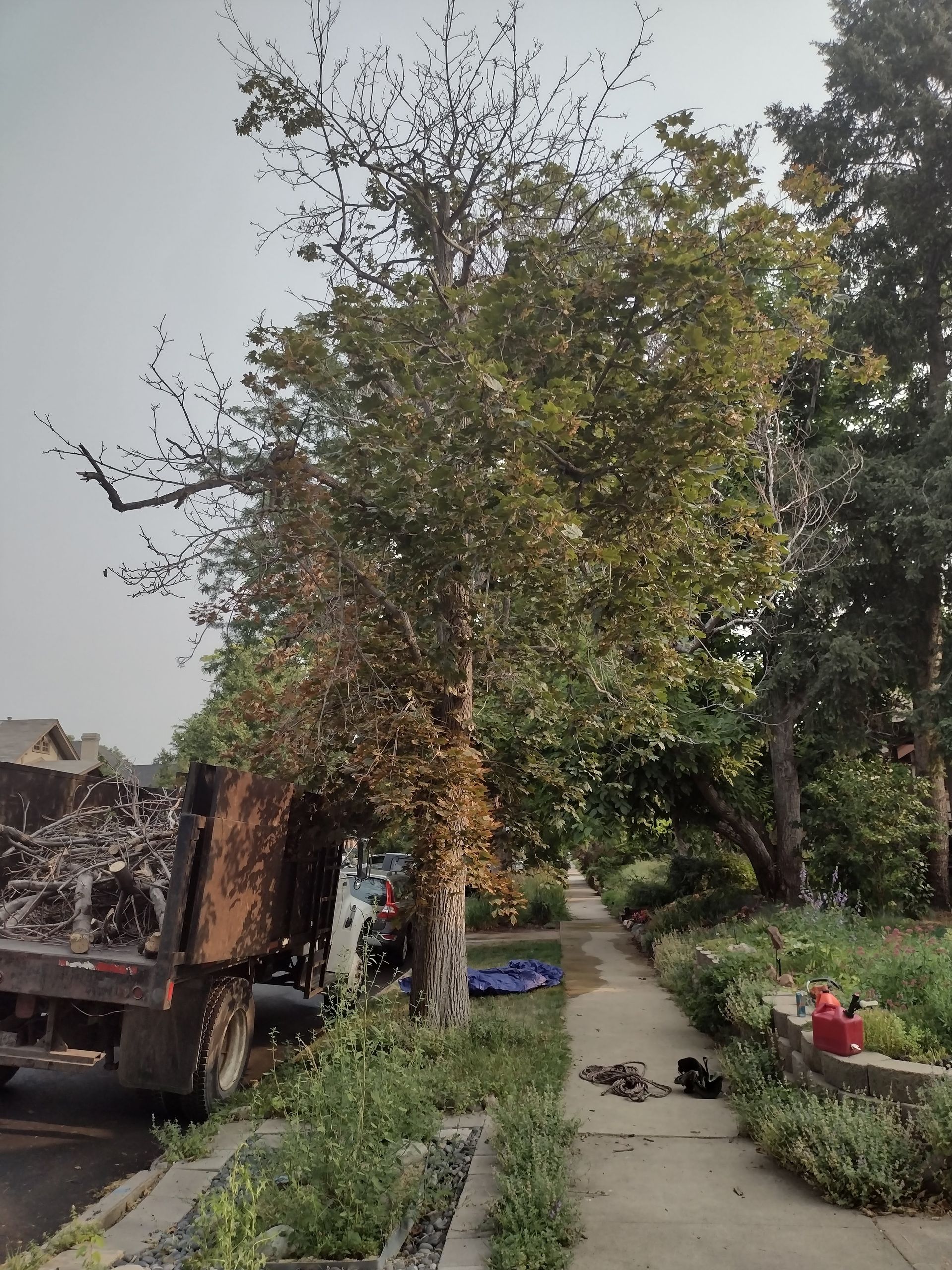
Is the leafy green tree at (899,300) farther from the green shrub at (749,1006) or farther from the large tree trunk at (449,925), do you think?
the large tree trunk at (449,925)

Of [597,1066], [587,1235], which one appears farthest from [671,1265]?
[597,1066]

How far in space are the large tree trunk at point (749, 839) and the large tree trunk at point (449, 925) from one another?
28.4ft

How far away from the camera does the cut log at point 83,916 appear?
5.82m

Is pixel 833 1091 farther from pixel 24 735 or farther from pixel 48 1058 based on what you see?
pixel 24 735

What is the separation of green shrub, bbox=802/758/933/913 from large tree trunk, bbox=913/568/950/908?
0.28m

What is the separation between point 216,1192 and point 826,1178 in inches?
120

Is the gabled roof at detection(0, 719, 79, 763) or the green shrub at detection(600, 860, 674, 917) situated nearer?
the green shrub at detection(600, 860, 674, 917)

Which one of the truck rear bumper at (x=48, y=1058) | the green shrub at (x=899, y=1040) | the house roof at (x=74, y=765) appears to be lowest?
the truck rear bumper at (x=48, y=1058)

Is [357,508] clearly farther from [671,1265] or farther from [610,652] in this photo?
[671,1265]

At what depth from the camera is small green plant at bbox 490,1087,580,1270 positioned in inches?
154

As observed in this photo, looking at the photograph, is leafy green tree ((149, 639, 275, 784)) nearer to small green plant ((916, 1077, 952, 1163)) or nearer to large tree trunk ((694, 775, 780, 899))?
large tree trunk ((694, 775, 780, 899))

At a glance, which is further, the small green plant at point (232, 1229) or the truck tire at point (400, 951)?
the truck tire at point (400, 951)

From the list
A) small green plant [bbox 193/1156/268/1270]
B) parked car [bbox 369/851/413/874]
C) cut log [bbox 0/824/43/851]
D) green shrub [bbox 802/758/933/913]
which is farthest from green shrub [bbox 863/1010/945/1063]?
parked car [bbox 369/851/413/874]

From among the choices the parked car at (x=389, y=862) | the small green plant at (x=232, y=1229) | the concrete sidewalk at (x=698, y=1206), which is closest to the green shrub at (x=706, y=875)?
the parked car at (x=389, y=862)
